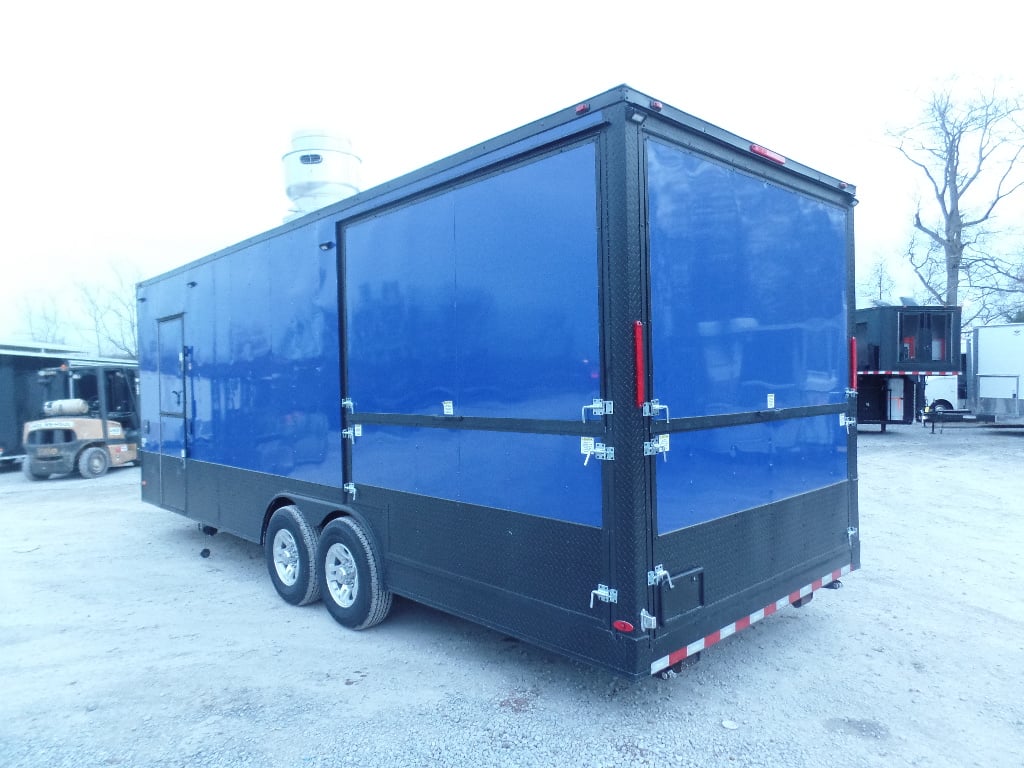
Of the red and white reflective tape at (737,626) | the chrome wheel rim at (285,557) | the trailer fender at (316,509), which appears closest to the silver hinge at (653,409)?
the red and white reflective tape at (737,626)

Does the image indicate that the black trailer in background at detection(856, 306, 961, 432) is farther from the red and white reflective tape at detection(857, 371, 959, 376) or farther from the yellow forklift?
the yellow forklift

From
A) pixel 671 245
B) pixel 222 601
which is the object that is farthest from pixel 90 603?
pixel 671 245

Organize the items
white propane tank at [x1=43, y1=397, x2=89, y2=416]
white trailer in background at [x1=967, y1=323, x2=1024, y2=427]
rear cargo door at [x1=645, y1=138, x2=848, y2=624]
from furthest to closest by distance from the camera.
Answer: white trailer in background at [x1=967, y1=323, x2=1024, y2=427] < white propane tank at [x1=43, y1=397, x2=89, y2=416] < rear cargo door at [x1=645, y1=138, x2=848, y2=624]

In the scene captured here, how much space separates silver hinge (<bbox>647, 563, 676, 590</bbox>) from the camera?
11.1ft

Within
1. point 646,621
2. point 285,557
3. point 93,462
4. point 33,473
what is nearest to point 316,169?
point 285,557

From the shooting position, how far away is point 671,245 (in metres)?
3.61

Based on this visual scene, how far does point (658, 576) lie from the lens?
135 inches

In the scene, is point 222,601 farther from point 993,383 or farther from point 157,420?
point 993,383

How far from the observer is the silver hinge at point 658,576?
3.39 metres

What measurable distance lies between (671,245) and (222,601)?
194 inches

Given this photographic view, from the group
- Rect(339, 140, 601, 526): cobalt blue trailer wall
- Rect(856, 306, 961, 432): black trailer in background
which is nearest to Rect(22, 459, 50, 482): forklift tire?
Rect(339, 140, 601, 526): cobalt blue trailer wall

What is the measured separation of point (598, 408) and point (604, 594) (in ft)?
3.07

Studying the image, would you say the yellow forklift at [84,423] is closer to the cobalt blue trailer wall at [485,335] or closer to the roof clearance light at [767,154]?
the cobalt blue trailer wall at [485,335]

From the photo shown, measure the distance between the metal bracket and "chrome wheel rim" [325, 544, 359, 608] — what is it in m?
2.50
